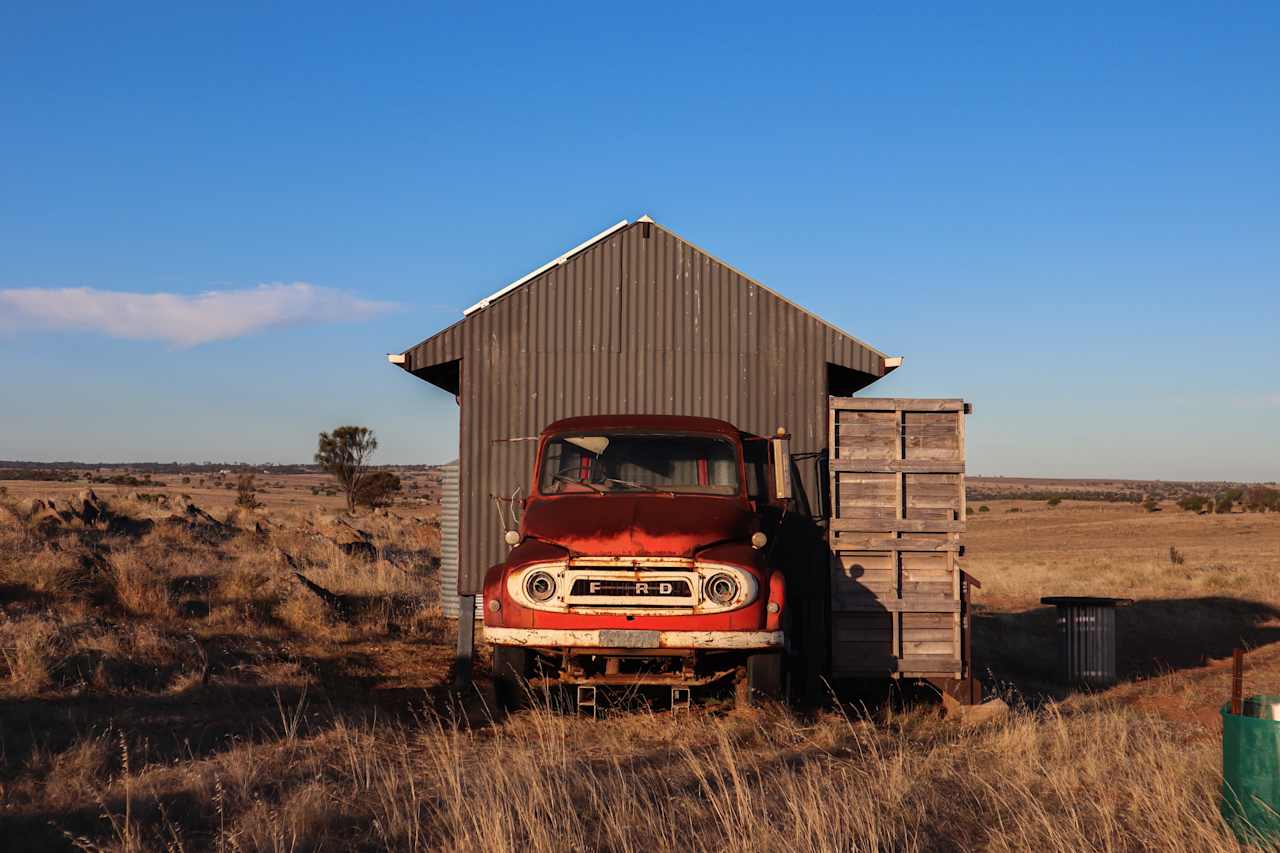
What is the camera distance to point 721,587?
8.19 metres

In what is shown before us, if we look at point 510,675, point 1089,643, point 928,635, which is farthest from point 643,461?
point 1089,643

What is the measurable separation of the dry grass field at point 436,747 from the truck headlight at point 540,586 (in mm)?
890

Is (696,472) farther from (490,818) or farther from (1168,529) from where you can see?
(1168,529)

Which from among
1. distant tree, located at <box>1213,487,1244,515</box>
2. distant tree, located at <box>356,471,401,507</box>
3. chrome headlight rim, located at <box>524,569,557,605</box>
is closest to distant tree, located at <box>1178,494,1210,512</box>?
distant tree, located at <box>1213,487,1244,515</box>

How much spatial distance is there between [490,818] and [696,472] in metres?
5.17

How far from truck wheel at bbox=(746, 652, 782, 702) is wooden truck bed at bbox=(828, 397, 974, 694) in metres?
2.15

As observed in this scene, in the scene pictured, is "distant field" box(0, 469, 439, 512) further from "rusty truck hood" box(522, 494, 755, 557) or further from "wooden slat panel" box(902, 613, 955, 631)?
"wooden slat panel" box(902, 613, 955, 631)

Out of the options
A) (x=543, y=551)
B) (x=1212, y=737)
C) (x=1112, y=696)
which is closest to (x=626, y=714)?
(x=543, y=551)

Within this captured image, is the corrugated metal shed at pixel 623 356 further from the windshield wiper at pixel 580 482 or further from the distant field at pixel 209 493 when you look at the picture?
the distant field at pixel 209 493

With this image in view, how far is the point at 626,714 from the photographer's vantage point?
8.87 m

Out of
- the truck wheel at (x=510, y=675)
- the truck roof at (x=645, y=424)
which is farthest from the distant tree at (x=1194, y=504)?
the truck wheel at (x=510, y=675)

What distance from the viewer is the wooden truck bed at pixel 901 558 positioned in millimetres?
10430

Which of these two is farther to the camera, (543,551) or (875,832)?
(543,551)

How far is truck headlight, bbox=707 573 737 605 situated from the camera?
321 inches
